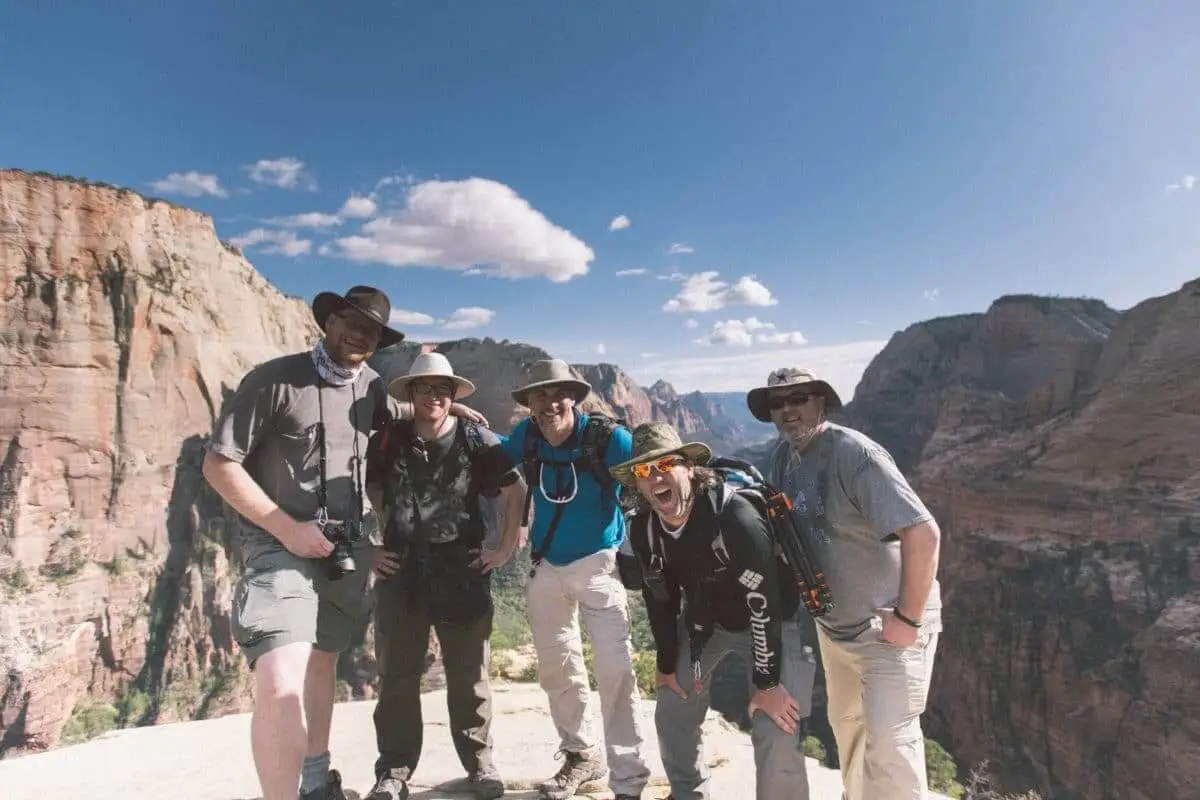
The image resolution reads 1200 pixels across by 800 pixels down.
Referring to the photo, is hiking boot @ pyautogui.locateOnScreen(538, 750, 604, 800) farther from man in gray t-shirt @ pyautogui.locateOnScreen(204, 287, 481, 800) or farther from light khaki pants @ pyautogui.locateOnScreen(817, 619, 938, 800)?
light khaki pants @ pyautogui.locateOnScreen(817, 619, 938, 800)

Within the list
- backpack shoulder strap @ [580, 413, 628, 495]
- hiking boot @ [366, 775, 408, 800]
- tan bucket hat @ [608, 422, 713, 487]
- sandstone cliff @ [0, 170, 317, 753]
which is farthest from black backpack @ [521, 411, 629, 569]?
sandstone cliff @ [0, 170, 317, 753]

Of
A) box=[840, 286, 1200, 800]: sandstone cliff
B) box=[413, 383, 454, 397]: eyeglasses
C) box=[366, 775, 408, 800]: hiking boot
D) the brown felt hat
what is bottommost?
box=[840, 286, 1200, 800]: sandstone cliff

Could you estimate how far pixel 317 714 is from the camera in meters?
3.61

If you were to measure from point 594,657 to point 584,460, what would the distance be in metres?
1.27

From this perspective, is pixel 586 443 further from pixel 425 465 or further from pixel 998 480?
pixel 998 480

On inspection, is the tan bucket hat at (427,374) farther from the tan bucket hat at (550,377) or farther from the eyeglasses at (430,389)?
the tan bucket hat at (550,377)

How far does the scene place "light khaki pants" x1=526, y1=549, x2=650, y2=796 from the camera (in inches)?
150

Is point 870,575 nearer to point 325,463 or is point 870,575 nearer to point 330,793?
point 325,463

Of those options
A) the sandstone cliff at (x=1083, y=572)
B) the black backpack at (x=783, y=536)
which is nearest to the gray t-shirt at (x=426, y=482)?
the black backpack at (x=783, y=536)

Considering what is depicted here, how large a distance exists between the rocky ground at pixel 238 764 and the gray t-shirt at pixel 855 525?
2.04 meters

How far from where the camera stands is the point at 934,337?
90.2 m

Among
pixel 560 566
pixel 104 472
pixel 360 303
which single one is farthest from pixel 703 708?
pixel 104 472

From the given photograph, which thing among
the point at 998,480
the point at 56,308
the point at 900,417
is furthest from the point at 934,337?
the point at 56,308

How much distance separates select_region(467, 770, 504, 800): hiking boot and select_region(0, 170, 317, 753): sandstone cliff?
41.6 m
